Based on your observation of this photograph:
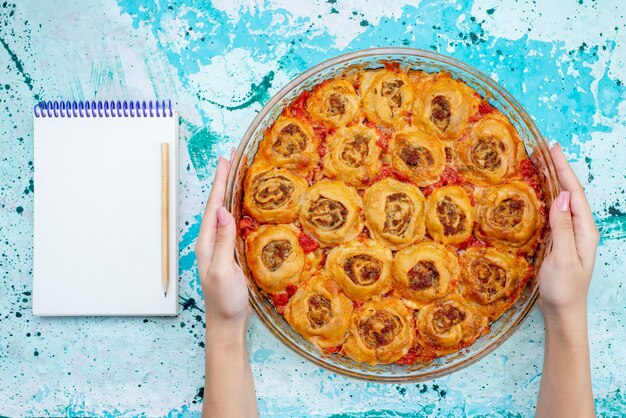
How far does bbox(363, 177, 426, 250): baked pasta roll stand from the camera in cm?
163

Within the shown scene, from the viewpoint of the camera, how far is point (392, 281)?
1674 mm

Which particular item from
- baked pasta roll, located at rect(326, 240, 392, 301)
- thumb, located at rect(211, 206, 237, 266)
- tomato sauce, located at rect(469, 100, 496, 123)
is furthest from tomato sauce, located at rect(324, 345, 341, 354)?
tomato sauce, located at rect(469, 100, 496, 123)

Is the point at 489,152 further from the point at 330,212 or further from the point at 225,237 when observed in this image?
the point at 225,237

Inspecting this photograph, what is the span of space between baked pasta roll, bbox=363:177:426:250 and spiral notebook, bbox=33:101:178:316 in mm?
630

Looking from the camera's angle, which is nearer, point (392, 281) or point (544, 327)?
point (392, 281)

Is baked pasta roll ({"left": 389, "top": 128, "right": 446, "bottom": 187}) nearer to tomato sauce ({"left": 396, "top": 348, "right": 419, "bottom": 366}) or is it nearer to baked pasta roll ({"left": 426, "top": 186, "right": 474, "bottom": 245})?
baked pasta roll ({"left": 426, "top": 186, "right": 474, "bottom": 245})

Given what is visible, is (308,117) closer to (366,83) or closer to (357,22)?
(366,83)

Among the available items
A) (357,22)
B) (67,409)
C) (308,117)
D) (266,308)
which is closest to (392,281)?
(266,308)

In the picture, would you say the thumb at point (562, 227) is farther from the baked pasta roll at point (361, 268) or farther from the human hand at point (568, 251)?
the baked pasta roll at point (361, 268)

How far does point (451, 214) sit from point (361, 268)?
0.92 ft

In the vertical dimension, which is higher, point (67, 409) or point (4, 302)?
point (4, 302)

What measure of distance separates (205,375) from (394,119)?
0.93 meters

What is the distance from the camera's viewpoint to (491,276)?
64.2 inches

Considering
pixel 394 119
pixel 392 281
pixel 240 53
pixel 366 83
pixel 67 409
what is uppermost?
pixel 240 53
